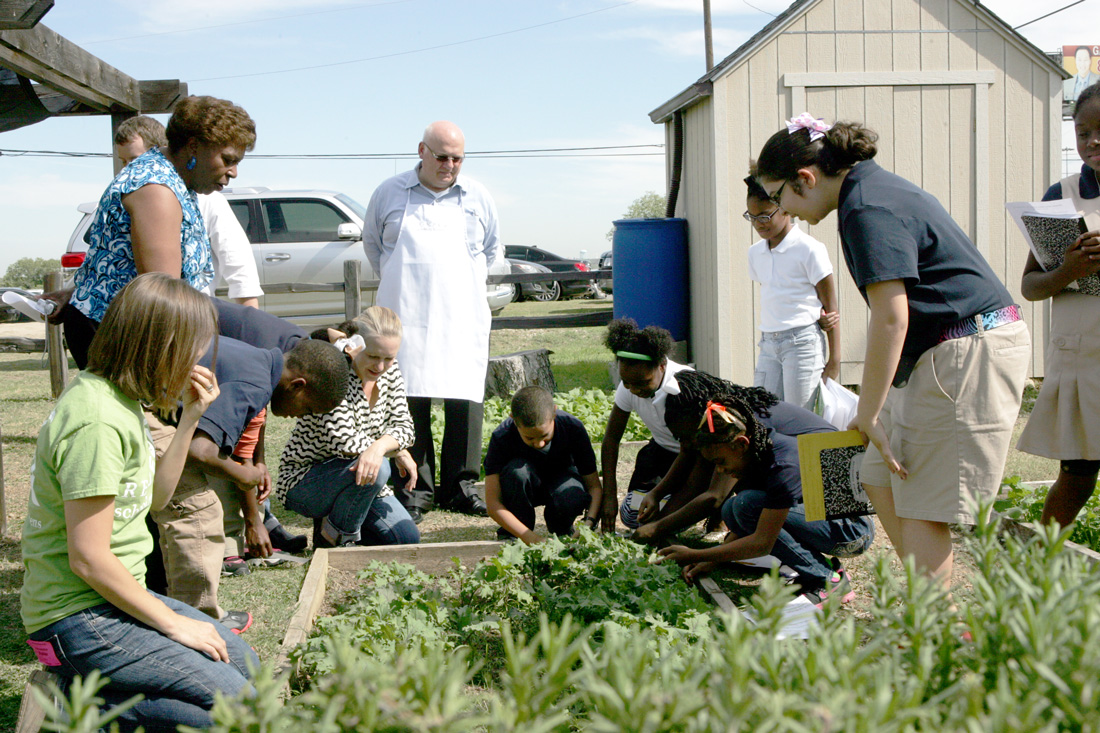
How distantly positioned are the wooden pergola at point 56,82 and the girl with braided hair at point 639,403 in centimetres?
276

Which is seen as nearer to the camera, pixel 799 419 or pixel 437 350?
pixel 799 419

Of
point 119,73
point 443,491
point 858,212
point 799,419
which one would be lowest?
point 443,491

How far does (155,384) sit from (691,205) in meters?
7.35

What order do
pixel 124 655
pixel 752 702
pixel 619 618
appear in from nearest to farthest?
pixel 752 702
pixel 124 655
pixel 619 618

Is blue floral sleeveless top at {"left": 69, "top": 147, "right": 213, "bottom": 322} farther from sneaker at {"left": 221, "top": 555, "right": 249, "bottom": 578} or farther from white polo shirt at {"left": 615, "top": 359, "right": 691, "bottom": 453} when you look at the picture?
white polo shirt at {"left": 615, "top": 359, "right": 691, "bottom": 453}

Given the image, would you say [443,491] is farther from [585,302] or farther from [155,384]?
[585,302]

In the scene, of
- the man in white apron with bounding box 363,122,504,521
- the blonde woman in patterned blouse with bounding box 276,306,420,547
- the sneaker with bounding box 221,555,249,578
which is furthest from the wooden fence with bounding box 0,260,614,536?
the man in white apron with bounding box 363,122,504,521

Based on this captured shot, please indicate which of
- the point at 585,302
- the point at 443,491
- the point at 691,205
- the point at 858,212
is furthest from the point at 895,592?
the point at 585,302

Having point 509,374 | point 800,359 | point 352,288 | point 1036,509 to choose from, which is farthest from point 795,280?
point 352,288

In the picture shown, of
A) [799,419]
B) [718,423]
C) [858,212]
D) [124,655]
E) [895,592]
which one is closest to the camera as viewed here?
[895,592]

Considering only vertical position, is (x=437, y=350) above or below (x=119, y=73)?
below

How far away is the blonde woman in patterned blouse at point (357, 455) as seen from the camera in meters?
4.30

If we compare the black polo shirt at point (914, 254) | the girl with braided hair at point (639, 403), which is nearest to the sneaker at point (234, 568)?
the girl with braided hair at point (639, 403)

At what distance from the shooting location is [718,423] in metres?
3.51
